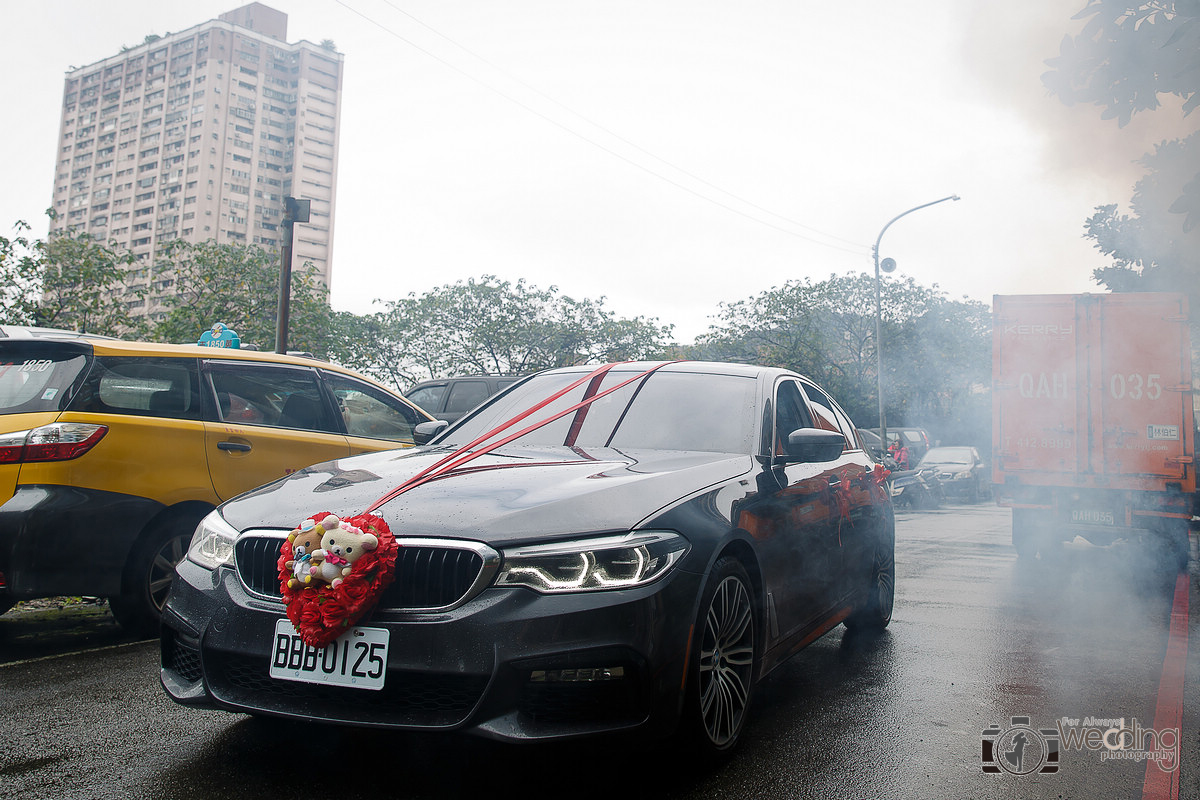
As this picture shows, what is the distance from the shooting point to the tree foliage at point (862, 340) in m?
34.4

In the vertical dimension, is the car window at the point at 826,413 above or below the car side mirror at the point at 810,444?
above

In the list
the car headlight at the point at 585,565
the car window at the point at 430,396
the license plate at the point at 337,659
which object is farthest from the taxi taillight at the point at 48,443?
the car window at the point at 430,396

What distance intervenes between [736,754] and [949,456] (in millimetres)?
21379

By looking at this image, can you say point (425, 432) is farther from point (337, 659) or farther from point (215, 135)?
point (215, 135)

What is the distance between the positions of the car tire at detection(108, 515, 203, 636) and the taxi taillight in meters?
0.60

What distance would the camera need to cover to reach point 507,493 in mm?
2936

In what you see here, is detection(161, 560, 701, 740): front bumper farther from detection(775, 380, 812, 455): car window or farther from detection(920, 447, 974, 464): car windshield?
detection(920, 447, 974, 464): car windshield

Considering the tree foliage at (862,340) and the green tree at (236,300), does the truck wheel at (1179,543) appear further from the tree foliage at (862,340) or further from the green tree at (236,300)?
the tree foliage at (862,340)

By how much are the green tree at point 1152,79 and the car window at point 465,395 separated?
8.57 meters

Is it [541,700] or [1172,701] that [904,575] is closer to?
[1172,701]

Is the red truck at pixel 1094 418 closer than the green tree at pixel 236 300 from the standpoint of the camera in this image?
Yes

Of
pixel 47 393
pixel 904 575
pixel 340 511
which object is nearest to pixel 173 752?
pixel 340 511

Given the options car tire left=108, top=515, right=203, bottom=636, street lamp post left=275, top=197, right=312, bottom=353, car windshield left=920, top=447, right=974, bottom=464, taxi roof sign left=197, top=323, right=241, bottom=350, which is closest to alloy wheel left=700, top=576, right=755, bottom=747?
car tire left=108, top=515, right=203, bottom=636

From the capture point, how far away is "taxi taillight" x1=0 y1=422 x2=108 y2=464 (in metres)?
4.36
